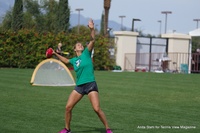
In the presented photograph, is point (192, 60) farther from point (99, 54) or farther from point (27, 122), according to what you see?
point (27, 122)

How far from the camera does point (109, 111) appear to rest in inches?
519

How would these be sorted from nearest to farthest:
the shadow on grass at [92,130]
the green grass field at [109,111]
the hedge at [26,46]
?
the shadow on grass at [92,130] < the green grass field at [109,111] < the hedge at [26,46]

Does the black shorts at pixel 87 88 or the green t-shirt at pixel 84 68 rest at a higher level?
the green t-shirt at pixel 84 68

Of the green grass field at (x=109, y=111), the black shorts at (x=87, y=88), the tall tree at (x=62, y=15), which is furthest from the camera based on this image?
the tall tree at (x=62, y=15)

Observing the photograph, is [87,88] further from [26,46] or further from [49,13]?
[49,13]

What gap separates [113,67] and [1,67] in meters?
9.63

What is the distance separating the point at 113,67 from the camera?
41.6 metres

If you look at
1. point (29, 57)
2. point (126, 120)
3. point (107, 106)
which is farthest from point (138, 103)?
point (29, 57)

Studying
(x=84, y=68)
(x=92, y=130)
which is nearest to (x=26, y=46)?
(x=92, y=130)

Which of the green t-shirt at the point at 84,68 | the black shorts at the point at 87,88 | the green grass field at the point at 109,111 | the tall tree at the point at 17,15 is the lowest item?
the green grass field at the point at 109,111

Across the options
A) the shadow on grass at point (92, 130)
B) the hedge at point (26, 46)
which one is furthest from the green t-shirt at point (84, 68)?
the hedge at point (26, 46)

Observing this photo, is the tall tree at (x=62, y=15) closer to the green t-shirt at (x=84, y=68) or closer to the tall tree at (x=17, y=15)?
the tall tree at (x=17, y=15)

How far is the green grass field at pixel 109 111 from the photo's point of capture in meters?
10.4

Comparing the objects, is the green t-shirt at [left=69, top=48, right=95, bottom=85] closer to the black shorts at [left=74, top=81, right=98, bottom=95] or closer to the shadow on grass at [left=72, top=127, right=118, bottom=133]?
the black shorts at [left=74, top=81, right=98, bottom=95]
